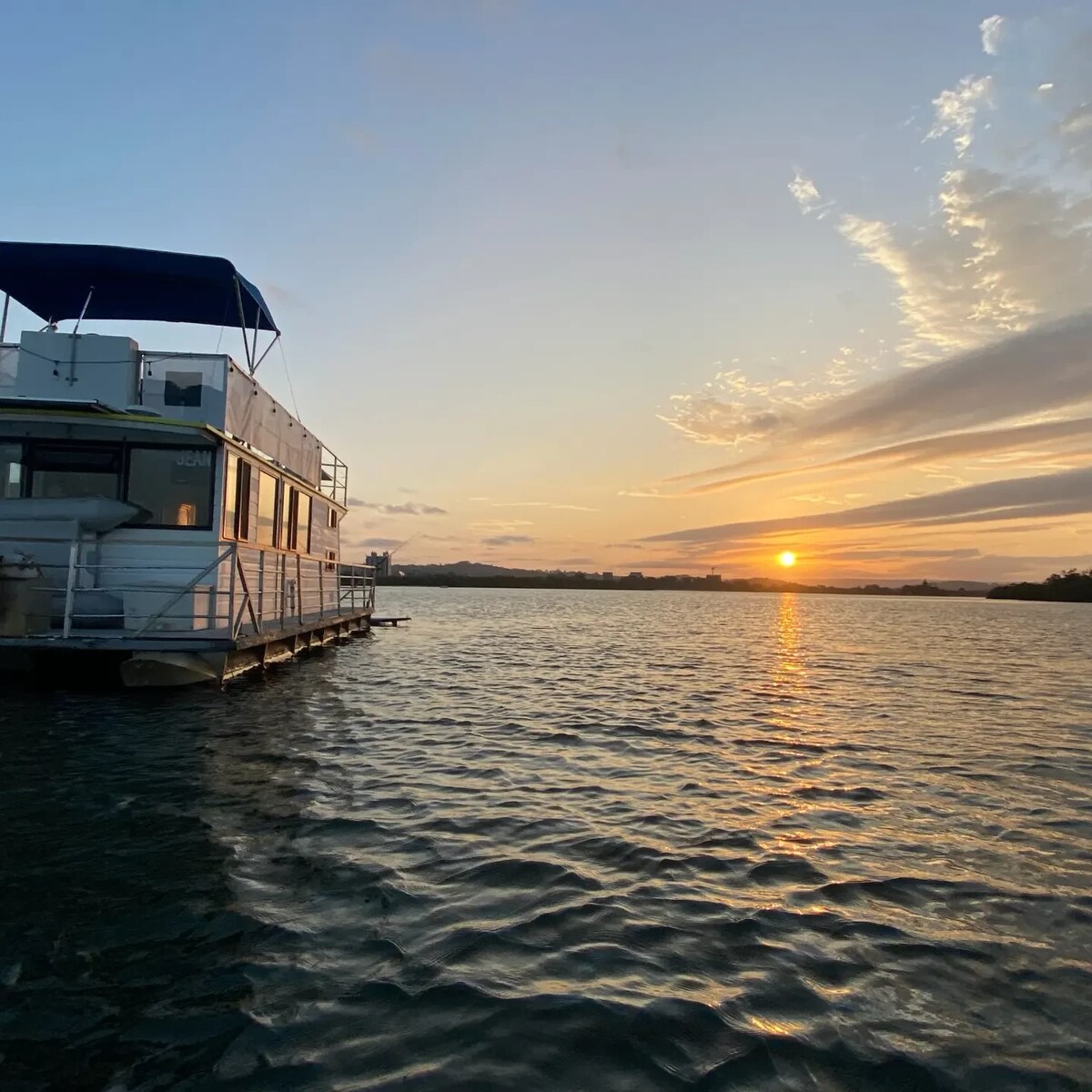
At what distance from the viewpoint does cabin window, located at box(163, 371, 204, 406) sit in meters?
15.5

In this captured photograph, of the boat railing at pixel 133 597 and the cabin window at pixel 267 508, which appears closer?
the boat railing at pixel 133 597

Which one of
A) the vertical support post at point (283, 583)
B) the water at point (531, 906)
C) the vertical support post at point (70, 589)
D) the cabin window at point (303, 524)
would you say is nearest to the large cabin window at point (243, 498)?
the vertical support post at point (283, 583)

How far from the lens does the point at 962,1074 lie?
3898mm

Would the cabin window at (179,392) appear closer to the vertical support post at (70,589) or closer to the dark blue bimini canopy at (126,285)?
the dark blue bimini canopy at (126,285)

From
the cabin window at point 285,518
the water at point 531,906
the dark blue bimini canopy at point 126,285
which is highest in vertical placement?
the dark blue bimini canopy at point 126,285

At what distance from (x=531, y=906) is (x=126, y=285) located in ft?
56.9

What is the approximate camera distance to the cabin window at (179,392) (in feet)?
51.0

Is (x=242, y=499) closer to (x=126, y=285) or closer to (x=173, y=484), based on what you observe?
(x=173, y=484)

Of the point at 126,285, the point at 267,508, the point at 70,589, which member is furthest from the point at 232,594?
the point at 126,285

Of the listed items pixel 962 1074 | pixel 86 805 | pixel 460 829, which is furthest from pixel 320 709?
pixel 962 1074

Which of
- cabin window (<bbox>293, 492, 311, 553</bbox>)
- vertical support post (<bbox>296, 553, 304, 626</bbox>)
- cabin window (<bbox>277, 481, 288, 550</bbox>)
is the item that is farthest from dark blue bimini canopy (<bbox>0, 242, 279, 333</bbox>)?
vertical support post (<bbox>296, 553, 304, 626</bbox>)

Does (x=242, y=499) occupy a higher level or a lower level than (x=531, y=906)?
higher

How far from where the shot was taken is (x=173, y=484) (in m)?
15.2

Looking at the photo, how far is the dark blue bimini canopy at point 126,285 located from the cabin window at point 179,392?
2313mm
